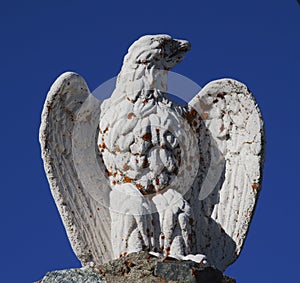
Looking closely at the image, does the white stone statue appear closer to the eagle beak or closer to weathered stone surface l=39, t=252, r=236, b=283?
the eagle beak

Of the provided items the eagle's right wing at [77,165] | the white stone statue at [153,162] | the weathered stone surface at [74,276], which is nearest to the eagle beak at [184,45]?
the white stone statue at [153,162]

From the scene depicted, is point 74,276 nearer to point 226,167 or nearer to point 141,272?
point 141,272

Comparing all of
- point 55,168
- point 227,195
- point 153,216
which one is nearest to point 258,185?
point 227,195

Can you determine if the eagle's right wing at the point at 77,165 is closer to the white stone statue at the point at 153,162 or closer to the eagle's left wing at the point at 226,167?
the white stone statue at the point at 153,162

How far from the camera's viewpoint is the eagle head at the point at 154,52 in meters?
11.5

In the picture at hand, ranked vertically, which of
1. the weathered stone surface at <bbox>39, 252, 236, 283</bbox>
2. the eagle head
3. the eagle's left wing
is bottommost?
the weathered stone surface at <bbox>39, 252, 236, 283</bbox>

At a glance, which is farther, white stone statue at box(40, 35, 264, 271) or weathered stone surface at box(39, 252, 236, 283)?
white stone statue at box(40, 35, 264, 271)

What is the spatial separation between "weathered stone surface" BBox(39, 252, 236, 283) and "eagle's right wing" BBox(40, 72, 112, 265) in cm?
94

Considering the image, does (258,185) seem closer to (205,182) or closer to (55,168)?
(205,182)

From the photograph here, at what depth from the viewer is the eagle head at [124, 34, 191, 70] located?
11.5 metres

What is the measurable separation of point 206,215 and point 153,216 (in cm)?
72

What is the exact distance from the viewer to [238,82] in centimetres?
1159

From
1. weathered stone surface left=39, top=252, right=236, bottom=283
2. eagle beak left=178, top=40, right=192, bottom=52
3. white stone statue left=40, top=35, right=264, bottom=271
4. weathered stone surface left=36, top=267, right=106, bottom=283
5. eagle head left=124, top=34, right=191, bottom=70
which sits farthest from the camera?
eagle beak left=178, top=40, right=192, bottom=52

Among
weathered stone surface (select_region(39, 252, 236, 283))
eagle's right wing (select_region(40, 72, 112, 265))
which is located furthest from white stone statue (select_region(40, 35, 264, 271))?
weathered stone surface (select_region(39, 252, 236, 283))
